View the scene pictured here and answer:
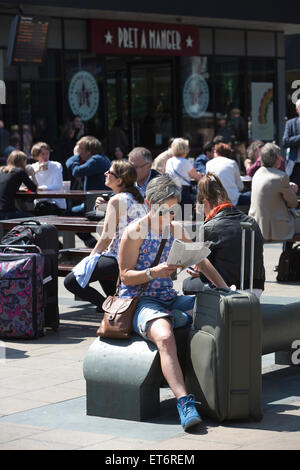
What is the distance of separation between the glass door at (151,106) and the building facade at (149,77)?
0.9 inches

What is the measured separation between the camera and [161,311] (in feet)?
19.2

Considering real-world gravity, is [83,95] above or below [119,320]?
above

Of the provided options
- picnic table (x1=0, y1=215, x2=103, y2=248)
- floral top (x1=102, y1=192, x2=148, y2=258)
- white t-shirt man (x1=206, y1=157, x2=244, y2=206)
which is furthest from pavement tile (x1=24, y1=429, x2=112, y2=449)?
white t-shirt man (x1=206, y1=157, x2=244, y2=206)

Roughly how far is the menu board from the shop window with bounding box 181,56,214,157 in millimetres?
5415

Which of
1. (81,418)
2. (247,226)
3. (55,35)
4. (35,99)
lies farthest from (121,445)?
(55,35)

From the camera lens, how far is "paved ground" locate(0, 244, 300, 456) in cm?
519

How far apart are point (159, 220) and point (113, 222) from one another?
2.05 metres

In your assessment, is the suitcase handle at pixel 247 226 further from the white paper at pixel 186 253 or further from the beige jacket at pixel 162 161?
the beige jacket at pixel 162 161

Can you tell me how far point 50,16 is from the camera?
19078 millimetres

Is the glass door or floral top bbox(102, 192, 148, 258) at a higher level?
the glass door

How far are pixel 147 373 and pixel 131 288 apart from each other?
68 cm

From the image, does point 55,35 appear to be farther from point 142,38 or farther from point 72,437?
point 72,437

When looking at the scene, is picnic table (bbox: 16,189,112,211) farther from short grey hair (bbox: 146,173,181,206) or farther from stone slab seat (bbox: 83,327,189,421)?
stone slab seat (bbox: 83,327,189,421)

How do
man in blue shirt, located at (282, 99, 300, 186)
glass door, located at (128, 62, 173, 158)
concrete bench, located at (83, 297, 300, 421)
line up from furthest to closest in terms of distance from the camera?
glass door, located at (128, 62, 173, 158), man in blue shirt, located at (282, 99, 300, 186), concrete bench, located at (83, 297, 300, 421)
